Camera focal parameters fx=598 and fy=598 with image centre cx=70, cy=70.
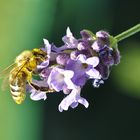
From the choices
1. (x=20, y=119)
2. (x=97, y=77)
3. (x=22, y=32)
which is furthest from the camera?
(x=22, y=32)

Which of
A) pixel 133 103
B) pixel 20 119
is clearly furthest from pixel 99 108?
pixel 20 119

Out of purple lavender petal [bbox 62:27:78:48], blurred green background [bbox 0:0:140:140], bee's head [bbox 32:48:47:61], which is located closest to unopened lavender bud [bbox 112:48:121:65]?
purple lavender petal [bbox 62:27:78:48]

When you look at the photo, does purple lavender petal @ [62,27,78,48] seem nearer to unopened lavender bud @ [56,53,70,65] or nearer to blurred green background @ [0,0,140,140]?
unopened lavender bud @ [56,53,70,65]

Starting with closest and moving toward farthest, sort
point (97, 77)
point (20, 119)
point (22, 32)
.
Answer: point (97, 77)
point (20, 119)
point (22, 32)

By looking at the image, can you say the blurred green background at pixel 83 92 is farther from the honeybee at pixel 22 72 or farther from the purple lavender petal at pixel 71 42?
the purple lavender petal at pixel 71 42

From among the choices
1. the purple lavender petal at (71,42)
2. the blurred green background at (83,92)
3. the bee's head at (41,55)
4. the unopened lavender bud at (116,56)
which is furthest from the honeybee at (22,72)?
the blurred green background at (83,92)
